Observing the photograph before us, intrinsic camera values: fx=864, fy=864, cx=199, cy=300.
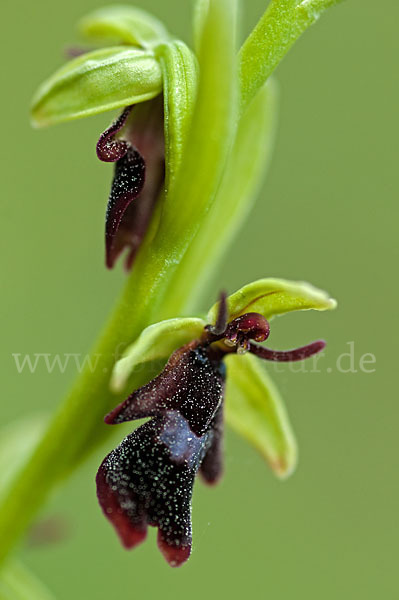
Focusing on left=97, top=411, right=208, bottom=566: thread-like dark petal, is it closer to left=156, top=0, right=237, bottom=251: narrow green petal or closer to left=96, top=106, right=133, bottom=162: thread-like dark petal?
left=156, top=0, right=237, bottom=251: narrow green petal

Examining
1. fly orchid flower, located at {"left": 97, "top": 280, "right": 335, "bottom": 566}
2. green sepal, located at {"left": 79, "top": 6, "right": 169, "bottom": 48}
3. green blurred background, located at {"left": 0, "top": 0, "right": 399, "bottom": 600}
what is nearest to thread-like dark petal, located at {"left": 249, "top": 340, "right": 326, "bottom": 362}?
fly orchid flower, located at {"left": 97, "top": 280, "right": 335, "bottom": 566}

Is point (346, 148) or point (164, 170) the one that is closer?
point (164, 170)

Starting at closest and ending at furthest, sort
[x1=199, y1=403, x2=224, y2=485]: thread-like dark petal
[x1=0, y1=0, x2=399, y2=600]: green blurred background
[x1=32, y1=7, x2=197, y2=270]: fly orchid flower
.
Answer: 1. [x1=32, y1=7, x2=197, y2=270]: fly orchid flower
2. [x1=199, y1=403, x2=224, y2=485]: thread-like dark petal
3. [x1=0, y1=0, x2=399, y2=600]: green blurred background

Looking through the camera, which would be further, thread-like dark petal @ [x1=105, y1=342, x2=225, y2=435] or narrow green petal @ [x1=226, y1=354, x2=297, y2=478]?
narrow green petal @ [x1=226, y1=354, x2=297, y2=478]

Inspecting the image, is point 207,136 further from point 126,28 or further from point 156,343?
point 126,28

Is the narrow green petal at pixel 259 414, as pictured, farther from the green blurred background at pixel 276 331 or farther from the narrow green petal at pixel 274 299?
the green blurred background at pixel 276 331

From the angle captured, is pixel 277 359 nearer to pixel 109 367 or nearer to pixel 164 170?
pixel 109 367

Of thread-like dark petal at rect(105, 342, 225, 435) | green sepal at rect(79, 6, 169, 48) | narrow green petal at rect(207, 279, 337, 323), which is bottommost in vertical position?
thread-like dark petal at rect(105, 342, 225, 435)

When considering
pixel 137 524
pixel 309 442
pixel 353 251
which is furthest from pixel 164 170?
pixel 353 251

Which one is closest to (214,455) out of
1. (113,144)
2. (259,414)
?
(259,414)
